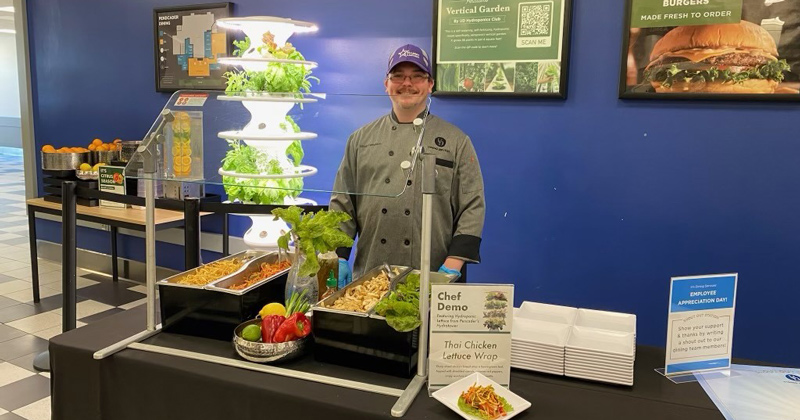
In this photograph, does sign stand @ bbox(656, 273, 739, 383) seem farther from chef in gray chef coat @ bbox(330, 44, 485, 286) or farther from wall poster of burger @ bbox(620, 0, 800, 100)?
wall poster of burger @ bbox(620, 0, 800, 100)

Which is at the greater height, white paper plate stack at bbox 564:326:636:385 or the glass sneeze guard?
the glass sneeze guard

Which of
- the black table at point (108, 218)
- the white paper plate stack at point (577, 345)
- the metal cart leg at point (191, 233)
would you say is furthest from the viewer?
the black table at point (108, 218)

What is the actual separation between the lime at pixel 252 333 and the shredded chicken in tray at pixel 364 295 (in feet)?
0.72

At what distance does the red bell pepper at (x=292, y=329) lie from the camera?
1.79 metres

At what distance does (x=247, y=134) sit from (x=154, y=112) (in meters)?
3.28

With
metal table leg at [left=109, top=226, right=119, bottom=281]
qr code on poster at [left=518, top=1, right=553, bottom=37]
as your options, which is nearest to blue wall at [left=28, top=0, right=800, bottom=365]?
qr code on poster at [left=518, top=1, right=553, bottom=37]

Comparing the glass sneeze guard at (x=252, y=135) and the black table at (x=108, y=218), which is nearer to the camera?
the glass sneeze guard at (x=252, y=135)

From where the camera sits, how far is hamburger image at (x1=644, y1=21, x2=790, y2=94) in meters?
2.98

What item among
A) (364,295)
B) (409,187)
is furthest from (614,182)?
(364,295)

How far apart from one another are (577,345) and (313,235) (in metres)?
0.82

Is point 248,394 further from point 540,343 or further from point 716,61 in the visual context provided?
point 716,61

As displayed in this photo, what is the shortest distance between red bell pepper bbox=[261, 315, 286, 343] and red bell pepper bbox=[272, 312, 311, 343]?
0.01m

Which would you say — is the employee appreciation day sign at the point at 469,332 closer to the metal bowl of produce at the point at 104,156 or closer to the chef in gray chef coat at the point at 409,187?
the chef in gray chef coat at the point at 409,187

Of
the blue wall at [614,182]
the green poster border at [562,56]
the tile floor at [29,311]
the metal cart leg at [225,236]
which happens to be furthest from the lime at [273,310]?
the metal cart leg at [225,236]
